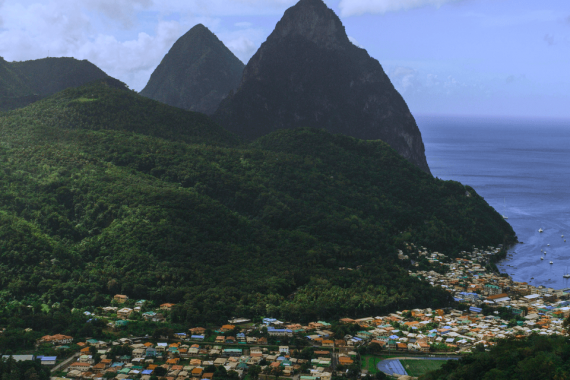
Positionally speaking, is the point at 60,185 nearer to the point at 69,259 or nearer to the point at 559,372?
the point at 69,259

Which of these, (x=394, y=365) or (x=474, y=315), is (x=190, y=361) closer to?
(x=394, y=365)

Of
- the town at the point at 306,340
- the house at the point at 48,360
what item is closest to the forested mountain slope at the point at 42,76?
the town at the point at 306,340

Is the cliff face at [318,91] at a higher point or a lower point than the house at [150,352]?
higher

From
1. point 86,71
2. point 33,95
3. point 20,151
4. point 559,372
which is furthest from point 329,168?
point 86,71

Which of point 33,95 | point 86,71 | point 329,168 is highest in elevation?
point 86,71

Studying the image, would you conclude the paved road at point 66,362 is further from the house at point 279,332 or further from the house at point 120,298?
the house at point 279,332
